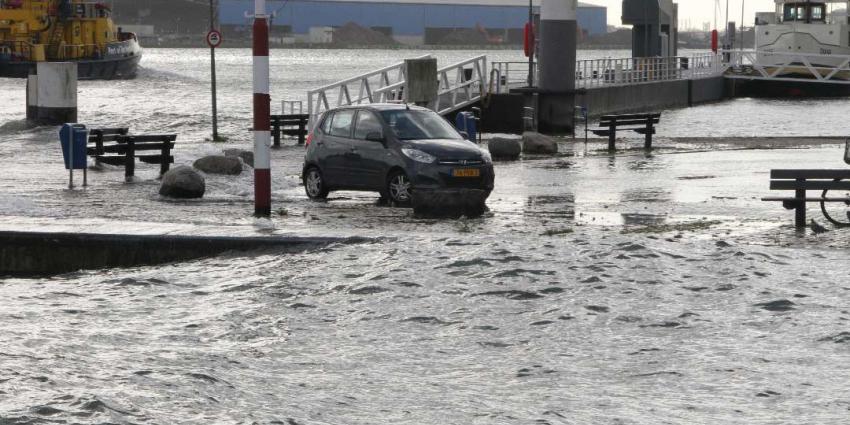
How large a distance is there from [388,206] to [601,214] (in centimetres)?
328

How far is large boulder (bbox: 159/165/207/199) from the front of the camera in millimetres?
21578

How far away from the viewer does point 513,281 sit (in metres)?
14.3

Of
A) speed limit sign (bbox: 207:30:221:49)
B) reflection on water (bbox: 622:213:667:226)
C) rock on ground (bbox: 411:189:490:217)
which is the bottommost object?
reflection on water (bbox: 622:213:667:226)

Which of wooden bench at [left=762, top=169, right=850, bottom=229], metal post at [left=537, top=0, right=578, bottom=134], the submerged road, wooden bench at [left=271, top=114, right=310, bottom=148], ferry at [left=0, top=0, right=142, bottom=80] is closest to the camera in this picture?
the submerged road

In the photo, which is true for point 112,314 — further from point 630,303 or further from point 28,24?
point 28,24

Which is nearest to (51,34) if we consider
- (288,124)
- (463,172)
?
(288,124)

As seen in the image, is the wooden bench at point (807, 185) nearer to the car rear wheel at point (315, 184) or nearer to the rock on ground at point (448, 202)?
the rock on ground at point (448, 202)

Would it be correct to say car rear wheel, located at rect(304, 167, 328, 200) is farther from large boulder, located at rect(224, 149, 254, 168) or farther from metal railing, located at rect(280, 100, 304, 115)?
metal railing, located at rect(280, 100, 304, 115)

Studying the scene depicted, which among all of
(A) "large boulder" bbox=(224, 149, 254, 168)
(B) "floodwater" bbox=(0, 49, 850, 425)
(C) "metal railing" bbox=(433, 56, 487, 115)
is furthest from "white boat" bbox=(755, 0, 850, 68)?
(B) "floodwater" bbox=(0, 49, 850, 425)

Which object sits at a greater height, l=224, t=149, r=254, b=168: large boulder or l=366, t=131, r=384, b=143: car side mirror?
l=366, t=131, r=384, b=143: car side mirror

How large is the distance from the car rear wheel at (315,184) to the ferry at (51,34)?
68.6m

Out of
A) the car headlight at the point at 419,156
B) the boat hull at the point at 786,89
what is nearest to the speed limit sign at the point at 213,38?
the car headlight at the point at 419,156

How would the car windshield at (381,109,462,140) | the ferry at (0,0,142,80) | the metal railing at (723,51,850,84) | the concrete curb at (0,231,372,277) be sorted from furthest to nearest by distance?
1. the ferry at (0,0,142,80)
2. the metal railing at (723,51,850,84)
3. the car windshield at (381,109,462,140)
4. the concrete curb at (0,231,372,277)

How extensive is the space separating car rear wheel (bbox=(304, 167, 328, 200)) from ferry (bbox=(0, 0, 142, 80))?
2701 inches
